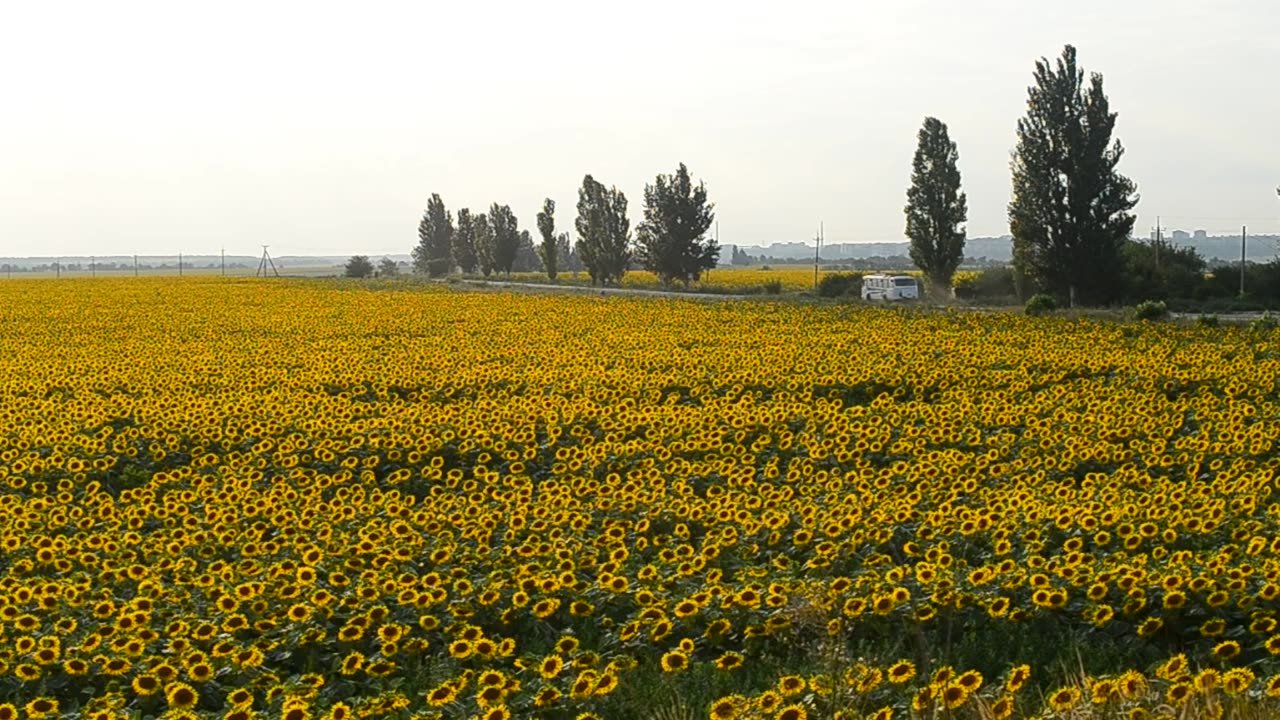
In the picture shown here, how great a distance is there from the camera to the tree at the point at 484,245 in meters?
90.4

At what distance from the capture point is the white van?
46281 millimetres

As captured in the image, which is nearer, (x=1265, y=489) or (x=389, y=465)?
(x=1265, y=489)

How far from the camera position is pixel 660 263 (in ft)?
212

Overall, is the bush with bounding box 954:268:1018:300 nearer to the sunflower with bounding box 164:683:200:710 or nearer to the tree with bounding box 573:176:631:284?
the tree with bounding box 573:176:631:284

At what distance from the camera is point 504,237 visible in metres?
91.2

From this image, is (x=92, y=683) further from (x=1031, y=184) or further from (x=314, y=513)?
(x=1031, y=184)

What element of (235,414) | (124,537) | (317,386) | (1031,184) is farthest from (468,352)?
(1031,184)

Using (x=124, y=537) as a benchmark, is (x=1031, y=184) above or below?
above

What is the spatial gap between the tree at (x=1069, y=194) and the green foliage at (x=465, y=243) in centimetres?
6189

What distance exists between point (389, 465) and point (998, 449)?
5.53 m

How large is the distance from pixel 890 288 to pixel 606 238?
27.6m

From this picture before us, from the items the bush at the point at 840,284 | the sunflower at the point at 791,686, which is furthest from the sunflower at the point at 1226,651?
the bush at the point at 840,284

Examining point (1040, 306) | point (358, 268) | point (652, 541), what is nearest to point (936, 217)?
point (1040, 306)

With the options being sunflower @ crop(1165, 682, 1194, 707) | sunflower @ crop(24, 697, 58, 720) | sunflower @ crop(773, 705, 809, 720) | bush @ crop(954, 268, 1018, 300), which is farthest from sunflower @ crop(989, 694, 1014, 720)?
bush @ crop(954, 268, 1018, 300)
